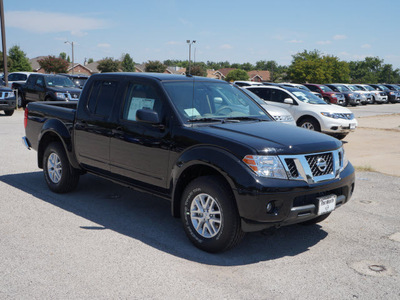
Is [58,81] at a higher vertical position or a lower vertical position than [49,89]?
higher

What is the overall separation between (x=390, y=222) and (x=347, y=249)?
4.35 ft

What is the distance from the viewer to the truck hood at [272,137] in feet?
14.1

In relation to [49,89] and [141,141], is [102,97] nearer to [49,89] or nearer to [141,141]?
[141,141]

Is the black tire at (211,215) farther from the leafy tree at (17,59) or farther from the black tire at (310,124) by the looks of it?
the leafy tree at (17,59)

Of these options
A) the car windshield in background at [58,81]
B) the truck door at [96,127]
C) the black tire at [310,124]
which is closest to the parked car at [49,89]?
the car windshield in background at [58,81]

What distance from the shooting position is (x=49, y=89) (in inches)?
772

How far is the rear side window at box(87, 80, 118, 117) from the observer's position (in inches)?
227

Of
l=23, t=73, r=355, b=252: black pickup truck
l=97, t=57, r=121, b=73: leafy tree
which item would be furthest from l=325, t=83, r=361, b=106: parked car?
→ l=97, t=57, r=121, b=73: leafy tree

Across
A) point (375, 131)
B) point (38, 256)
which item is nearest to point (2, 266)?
point (38, 256)

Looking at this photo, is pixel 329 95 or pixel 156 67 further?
pixel 156 67

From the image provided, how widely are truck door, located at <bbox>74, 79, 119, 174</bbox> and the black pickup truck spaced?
0.01m

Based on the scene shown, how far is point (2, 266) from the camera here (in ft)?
13.5

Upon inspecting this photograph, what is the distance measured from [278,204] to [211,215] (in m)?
0.71

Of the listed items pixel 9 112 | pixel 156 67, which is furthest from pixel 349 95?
pixel 156 67
